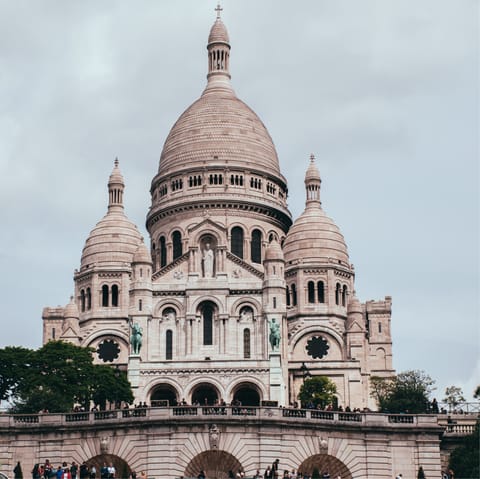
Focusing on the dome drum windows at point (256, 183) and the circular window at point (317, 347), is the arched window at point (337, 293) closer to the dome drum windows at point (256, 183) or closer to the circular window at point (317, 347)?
the circular window at point (317, 347)

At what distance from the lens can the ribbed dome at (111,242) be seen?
12219 cm

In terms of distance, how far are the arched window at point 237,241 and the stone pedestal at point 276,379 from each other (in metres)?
17.5

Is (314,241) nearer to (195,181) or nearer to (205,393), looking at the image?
(195,181)

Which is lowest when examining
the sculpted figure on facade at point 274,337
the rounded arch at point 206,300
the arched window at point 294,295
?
the sculpted figure on facade at point 274,337

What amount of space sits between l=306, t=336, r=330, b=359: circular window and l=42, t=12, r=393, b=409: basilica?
0.26 feet

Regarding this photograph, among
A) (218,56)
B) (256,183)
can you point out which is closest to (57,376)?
(256,183)

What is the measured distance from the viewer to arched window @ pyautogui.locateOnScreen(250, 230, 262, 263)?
121688mm

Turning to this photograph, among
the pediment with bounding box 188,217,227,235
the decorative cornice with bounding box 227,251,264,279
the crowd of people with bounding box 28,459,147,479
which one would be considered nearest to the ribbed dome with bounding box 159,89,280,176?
the pediment with bounding box 188,217,227,235

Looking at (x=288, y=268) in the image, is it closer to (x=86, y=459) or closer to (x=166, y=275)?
(x=166, y=275)

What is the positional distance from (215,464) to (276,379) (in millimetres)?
40284

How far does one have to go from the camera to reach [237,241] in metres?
122

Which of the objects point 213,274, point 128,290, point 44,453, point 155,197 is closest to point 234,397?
point 213,274

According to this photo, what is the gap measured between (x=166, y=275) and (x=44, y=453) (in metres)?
47.7

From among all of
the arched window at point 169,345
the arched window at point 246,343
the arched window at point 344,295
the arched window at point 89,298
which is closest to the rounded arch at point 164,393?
the arched window at point 169,345
